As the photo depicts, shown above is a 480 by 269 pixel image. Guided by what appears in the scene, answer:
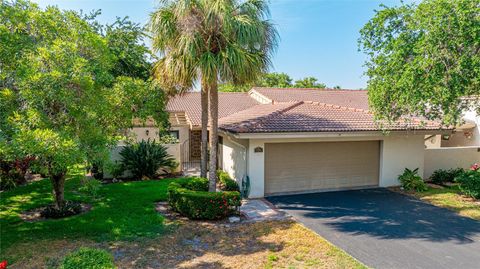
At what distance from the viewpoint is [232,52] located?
10.6 m

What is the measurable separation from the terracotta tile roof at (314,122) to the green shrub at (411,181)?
7.40 feet

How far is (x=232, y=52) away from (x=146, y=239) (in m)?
6.45

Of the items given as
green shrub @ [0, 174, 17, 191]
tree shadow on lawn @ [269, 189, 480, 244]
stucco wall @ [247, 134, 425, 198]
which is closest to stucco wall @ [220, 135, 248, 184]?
tree shadow on lawn @ [269, 189, 480, 244]

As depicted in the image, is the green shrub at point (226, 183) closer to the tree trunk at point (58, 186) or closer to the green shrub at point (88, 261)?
the tree trunk at point (58, 186)

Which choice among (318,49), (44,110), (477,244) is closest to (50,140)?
(44,110)

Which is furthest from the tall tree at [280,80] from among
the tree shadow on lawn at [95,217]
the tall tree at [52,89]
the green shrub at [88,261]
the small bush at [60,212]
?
the green shrub at [88,261]

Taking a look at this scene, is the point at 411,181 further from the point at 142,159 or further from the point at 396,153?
the point at 142,159

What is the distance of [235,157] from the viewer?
15.5 metres

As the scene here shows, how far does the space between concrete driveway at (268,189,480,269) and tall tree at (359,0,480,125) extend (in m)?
3.52

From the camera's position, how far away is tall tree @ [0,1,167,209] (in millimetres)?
7555

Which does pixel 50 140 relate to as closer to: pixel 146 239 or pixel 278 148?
pixel 146 239

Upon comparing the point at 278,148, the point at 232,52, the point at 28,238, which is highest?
the point at 232,52

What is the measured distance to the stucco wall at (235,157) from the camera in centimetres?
1412

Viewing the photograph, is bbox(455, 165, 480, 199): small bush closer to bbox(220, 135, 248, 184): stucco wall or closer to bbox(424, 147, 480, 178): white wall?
bbox(424, 147, 480, 178): white wall
